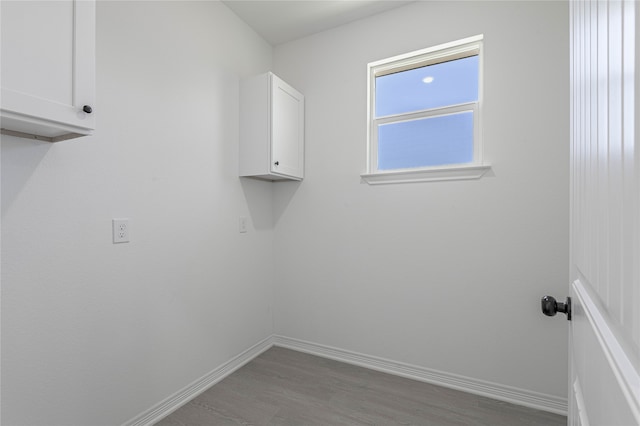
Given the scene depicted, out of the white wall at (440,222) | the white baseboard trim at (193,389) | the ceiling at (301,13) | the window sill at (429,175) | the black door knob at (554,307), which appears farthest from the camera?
the ceiling at (301,13)

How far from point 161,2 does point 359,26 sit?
1.44 metres

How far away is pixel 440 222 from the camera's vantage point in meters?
2.10

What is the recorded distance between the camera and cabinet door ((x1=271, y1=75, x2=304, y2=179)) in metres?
2.26

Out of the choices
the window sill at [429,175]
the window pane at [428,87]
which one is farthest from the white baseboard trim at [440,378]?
the window pane at [428,87]

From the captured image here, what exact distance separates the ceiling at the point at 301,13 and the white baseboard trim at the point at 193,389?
8.88ft

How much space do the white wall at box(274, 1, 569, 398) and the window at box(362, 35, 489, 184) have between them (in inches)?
3.1

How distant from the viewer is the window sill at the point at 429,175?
1.99 m

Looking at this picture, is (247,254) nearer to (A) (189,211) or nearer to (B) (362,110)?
(A) (189,211)

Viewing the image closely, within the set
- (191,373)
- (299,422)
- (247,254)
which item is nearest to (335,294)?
(247,254)

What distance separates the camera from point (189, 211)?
1.96 meters

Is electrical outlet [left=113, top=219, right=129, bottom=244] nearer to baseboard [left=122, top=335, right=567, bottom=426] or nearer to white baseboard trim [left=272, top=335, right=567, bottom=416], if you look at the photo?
baseboard [left=122, top=335, right=567, bottom=426]

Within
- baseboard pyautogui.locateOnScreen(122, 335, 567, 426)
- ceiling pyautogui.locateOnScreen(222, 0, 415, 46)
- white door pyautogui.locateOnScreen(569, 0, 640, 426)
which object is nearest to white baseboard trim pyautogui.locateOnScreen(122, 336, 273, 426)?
baseboard pyautogui.locateOnScreen(122, 335, 567, 426)

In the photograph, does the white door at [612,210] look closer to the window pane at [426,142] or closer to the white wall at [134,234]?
the window pane at [426,142]

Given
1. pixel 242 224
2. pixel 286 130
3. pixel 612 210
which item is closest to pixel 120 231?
pixel 242 224
